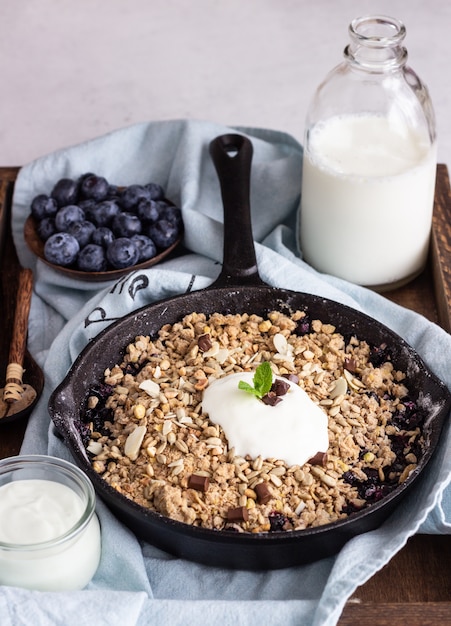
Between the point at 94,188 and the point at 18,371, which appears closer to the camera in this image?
the point at 18,371

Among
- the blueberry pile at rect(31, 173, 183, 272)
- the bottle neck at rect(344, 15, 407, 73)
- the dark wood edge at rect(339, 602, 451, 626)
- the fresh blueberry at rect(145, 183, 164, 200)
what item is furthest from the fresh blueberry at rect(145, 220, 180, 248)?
the dark wood edge at rect(339, 602, 451, 626)

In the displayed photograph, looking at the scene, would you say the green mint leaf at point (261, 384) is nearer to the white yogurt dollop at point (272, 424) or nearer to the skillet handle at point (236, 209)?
the white yogurt dollop at point (272, 424)

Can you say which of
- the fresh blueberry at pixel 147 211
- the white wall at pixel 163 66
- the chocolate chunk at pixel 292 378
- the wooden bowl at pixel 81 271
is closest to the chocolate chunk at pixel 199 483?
the chocolate chunk at pixel 292 378

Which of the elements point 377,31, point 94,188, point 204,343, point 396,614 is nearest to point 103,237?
point 94,188

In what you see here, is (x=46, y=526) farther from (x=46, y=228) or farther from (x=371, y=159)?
(x=371, y=159)

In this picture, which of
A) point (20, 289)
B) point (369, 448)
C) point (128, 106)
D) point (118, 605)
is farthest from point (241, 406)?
point (128, 106)

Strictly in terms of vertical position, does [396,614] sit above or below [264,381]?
below
